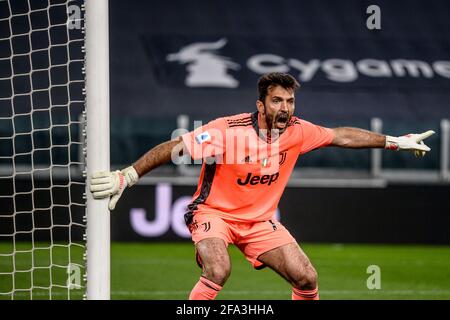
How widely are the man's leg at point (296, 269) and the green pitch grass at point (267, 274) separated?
2.35 metres

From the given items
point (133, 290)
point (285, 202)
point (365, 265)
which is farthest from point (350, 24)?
point (133, 290)

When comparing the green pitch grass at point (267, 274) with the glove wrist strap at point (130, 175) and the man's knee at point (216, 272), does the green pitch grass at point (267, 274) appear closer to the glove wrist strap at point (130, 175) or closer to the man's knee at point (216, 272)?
the man's knee at point (216, 272)

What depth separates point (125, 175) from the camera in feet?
19.6

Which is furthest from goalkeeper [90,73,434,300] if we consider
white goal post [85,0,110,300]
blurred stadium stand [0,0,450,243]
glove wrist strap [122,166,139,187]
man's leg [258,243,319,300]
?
blurred stadium stand [0,0,450,243]

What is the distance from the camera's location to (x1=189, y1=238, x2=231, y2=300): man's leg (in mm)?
6129

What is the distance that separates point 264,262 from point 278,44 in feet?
30.3

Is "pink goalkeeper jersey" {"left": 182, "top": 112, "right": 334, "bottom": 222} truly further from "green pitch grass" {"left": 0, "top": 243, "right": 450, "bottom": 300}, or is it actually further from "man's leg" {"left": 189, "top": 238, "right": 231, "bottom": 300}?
"green pitch grass" {"left": 0, "top": 243, "right": 450, "bottom": 300}

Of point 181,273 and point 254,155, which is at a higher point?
point 254,155

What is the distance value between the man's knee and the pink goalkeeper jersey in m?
0.53

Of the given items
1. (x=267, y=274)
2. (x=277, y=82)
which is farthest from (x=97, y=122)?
(x=267, y=274)

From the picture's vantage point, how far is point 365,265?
37.8 ft

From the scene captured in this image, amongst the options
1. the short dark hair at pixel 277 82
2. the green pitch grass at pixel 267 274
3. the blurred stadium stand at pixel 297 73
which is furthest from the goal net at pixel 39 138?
the short dark hair at pixel 277 82

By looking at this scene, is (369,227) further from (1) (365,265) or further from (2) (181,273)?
(2) (181,273)

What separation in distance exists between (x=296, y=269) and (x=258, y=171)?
28.4 inches
